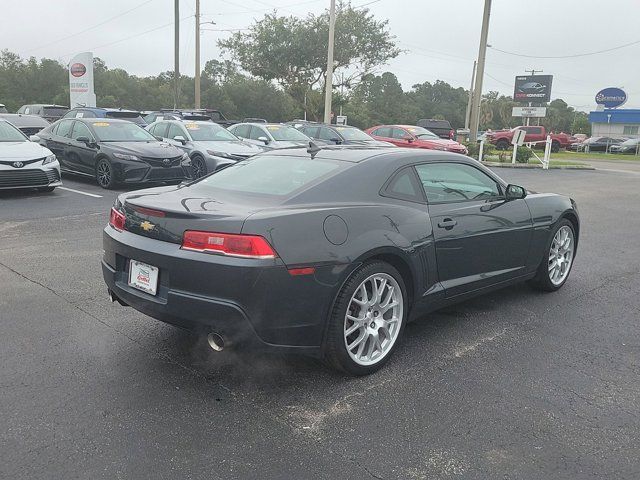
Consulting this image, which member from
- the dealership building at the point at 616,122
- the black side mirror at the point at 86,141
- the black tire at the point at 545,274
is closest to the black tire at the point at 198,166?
the black side mirror at the point at 86,141

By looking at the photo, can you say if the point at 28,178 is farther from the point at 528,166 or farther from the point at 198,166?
the point at 528,166

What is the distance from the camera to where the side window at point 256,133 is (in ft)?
51.0

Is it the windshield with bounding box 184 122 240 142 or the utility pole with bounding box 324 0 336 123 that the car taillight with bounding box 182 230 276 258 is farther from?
the utility pole with bounding box 324 0 336 123

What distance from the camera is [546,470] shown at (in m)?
2.65

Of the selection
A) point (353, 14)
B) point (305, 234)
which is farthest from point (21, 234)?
point (353, 14)

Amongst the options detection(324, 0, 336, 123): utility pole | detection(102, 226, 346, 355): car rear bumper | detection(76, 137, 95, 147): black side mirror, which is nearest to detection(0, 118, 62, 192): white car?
detection(76, 137, 95, 147): black side mirror

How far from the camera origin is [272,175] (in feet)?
13.3

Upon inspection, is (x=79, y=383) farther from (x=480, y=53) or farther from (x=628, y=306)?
(x=480, y=53)

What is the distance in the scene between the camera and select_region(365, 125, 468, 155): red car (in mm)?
20438

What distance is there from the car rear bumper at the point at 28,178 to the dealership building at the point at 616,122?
56975 mm

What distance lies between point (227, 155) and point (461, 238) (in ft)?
30.0

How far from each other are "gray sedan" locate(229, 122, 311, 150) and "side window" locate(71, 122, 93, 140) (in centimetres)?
422

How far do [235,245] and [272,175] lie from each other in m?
1.10

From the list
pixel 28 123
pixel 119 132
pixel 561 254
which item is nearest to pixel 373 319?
pixel 561 254
